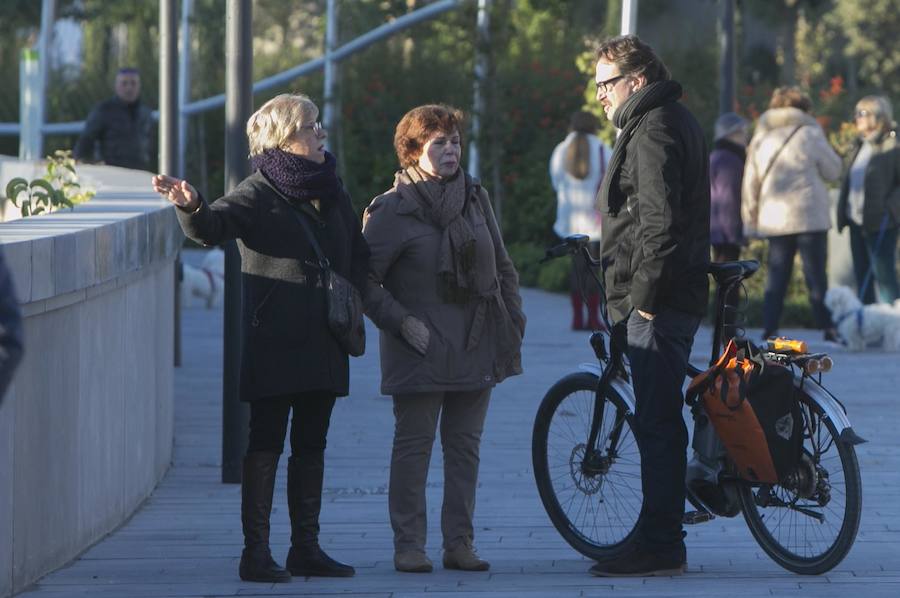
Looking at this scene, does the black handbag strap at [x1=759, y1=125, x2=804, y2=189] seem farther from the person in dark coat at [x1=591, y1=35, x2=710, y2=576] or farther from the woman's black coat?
the woman's black coat

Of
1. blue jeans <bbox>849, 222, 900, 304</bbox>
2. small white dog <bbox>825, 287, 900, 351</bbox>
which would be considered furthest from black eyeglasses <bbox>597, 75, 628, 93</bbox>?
blue jeans <bbox>849, 222, 900, 304</bbox>

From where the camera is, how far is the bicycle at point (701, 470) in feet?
19.5

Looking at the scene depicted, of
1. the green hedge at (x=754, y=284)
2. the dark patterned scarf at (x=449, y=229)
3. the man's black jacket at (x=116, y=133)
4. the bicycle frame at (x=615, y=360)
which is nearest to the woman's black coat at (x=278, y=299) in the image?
the dark patterned scarf at (x=449, y=229)

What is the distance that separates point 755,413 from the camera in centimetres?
602

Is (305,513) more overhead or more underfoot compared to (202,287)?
more overhead

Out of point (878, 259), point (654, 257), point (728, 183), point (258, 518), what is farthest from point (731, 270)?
point (878, 259)

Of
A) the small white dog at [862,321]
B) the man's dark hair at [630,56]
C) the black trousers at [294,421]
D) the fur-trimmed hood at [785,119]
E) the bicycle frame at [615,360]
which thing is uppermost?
the man's dark hair at [630,56]

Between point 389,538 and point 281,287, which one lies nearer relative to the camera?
point 281,287

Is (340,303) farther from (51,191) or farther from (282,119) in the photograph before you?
(51,191)

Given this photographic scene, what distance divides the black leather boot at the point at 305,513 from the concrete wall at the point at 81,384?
0.73 metres

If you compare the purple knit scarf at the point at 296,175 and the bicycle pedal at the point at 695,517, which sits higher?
the purple knit scarf at the point at 296,175

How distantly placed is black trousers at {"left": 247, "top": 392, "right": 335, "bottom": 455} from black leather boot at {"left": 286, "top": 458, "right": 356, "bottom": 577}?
0.05m

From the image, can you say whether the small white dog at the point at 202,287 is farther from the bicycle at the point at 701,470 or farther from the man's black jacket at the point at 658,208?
the man's black jacket at the point at 658,208

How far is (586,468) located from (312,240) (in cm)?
Result: 132
